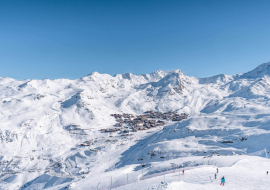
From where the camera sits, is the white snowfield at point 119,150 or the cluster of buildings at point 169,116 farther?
the cluster of buildings at point 169,116

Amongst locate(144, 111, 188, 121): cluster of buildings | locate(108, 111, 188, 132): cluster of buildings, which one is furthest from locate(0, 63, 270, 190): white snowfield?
locate(144, 111, 188, 121): cluster of buildings

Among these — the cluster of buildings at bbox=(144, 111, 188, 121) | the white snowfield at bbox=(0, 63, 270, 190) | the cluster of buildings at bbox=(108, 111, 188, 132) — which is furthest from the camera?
the cluster of buildings at bbox=(144, 111, 188, 121)

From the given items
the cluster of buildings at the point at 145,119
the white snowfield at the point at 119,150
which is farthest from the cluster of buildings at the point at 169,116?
the white snowfield at the point at 119,150

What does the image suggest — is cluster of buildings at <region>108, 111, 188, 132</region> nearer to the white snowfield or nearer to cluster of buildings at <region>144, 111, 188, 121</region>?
cluster of buildings at <region>144, 111, 188, 121</region>

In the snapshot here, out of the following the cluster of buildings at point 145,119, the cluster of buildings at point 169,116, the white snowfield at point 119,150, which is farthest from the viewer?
the cluster of buildings at point 169,116

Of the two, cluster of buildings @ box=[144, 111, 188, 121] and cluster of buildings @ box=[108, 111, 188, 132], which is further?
cluster of buildings @ box=[144, 111, 188, 121]

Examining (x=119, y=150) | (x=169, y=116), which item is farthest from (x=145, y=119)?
(x=119, y=150)

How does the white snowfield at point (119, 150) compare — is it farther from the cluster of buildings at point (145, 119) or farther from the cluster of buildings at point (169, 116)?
the cluster of buildings at point (169, 116)

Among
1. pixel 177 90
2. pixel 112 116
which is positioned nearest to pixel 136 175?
pixel 112 116

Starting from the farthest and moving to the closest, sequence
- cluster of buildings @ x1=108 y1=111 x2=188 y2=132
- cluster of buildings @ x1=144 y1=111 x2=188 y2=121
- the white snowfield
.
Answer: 1. cluster of buildings @ x1=144 y1=111 x2=188 y2=121
2. cluster of buildings @ x1=108 y1=111 x2=188 y2=132
3. the white snowfield

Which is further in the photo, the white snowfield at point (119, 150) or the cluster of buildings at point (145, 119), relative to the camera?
the cluster of buildings at point (145, 119)

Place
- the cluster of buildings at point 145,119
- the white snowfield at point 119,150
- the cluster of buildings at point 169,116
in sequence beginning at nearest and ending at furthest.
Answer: the white snowfield at point 119,150
the cluster of buildings at point 145,119
the cluster of buildings at point 169,116

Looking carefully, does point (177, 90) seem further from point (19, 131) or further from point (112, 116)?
point (19, 131)
